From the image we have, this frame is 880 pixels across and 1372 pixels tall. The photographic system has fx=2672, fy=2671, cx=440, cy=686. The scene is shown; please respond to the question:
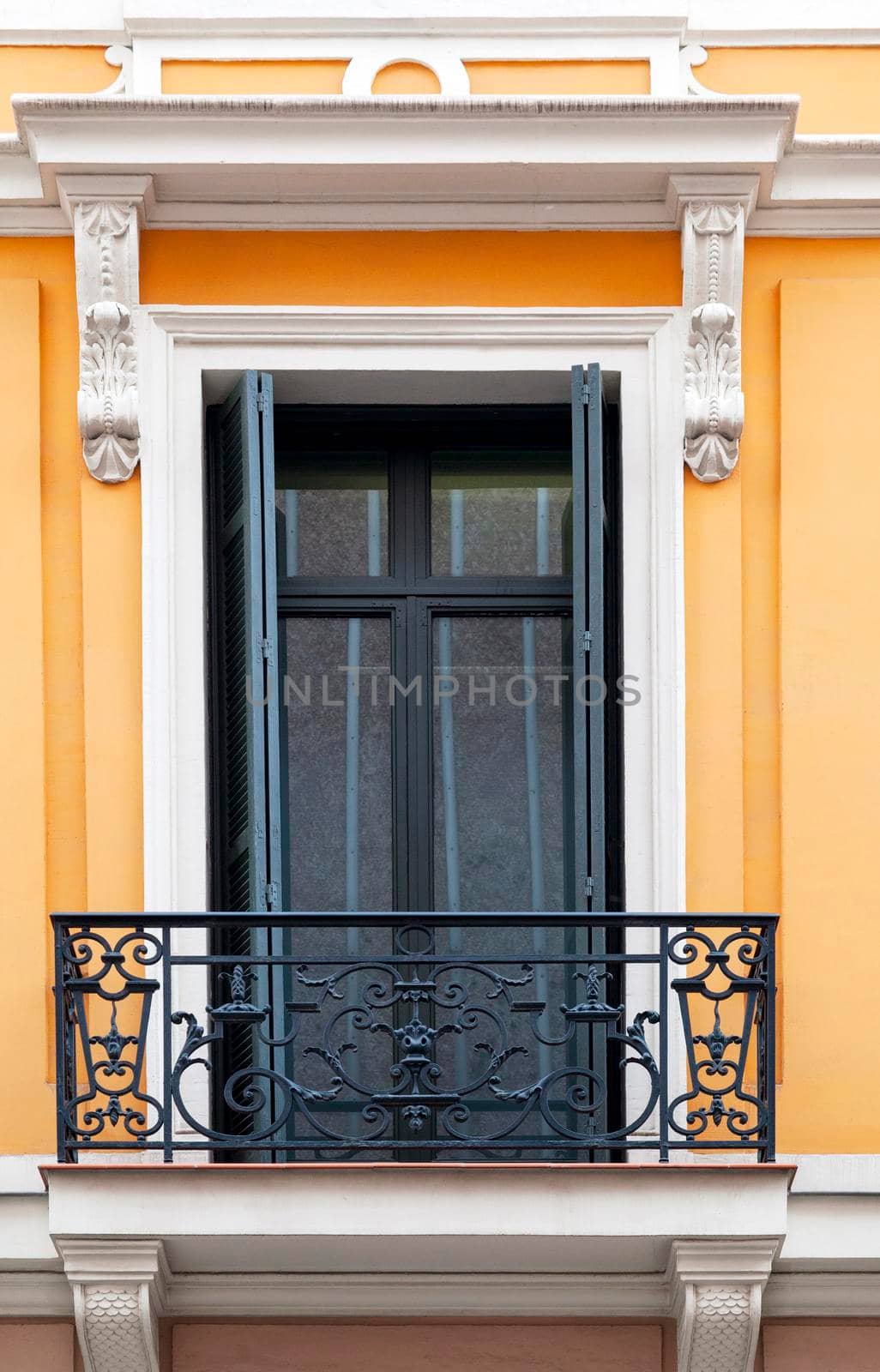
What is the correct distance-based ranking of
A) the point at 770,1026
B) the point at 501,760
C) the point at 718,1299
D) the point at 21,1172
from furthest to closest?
1. the point at 501,760
2. the point at 21,1172
3. the point at 770,1026
4. the point at 718,1299

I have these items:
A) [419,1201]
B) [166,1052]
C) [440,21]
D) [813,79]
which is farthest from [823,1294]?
[440,21]

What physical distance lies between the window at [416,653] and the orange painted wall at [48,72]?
1.30m

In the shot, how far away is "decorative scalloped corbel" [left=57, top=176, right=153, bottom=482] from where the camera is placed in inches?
376

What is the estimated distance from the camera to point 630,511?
9.68m

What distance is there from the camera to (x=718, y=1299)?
8.62 m

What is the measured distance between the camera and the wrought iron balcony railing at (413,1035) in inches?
340

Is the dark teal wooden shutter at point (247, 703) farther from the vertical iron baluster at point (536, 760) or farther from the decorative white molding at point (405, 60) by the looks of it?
the decorative white molding at point (405, 60)

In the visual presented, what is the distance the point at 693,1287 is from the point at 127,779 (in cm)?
263

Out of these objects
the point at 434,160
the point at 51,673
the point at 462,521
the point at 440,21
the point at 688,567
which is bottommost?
the point at 51,673

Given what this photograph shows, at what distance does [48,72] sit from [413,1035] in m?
3.86

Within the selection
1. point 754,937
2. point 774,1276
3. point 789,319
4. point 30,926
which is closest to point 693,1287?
point 774,1276

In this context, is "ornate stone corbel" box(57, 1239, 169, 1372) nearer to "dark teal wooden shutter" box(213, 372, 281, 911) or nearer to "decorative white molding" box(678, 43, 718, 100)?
"dark teal wooden shutter" box(213, 372, 281, 911)

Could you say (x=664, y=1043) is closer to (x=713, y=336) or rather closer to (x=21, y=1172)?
(x=21, y=1172)

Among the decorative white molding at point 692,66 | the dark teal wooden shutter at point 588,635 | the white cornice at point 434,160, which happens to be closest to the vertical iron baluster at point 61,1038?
the dark teal wooden shutter at point 588,635
